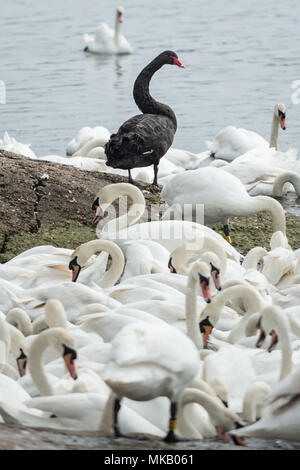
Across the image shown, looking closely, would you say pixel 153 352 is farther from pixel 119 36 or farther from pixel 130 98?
pixel 119 36

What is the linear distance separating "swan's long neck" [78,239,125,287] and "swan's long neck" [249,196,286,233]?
1710 mm

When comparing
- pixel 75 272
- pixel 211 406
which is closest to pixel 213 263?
pixel 75 272

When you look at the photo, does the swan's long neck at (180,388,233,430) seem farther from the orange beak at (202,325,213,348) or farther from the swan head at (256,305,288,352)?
the orange beak at (202,325,213,348)

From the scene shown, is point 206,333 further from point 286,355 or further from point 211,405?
point 211,405

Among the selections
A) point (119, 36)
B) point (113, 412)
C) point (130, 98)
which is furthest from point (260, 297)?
point (119, 36)

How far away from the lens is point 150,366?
454 centimetres

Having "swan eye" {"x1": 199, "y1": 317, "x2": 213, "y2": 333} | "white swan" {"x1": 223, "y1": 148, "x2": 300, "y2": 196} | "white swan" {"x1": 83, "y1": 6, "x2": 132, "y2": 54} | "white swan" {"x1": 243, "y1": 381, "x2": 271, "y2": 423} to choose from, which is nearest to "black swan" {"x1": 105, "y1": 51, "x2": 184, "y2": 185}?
"white swan" {"x1": 223, "y1": 148, "x2": 300, "y2": 196}

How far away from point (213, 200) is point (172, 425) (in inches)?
163

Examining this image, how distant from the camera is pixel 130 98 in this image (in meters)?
19.9

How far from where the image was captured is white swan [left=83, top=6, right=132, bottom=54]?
25.0 meters

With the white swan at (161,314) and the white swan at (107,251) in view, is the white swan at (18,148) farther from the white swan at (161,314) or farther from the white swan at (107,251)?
the white swan at (161,314)

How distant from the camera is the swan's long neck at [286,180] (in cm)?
1057

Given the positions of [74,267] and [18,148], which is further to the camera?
[18,148]

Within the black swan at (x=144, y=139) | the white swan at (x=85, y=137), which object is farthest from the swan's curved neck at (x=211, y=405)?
the white swan at (x=85, y=137)
